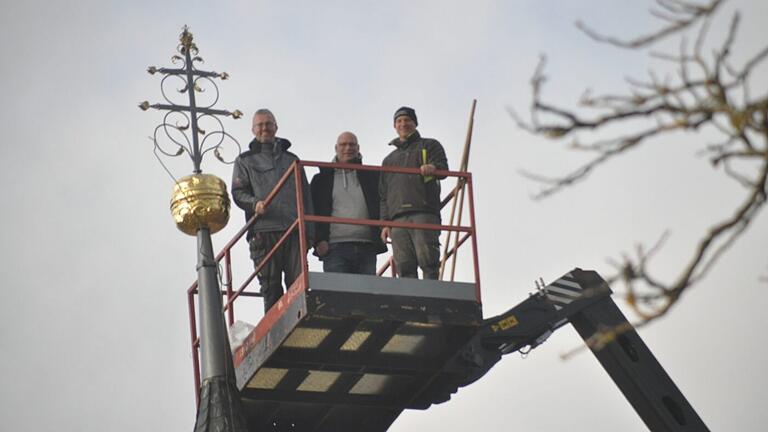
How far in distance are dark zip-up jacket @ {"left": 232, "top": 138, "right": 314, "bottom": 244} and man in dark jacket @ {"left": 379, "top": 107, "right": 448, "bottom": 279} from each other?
2.87 feet

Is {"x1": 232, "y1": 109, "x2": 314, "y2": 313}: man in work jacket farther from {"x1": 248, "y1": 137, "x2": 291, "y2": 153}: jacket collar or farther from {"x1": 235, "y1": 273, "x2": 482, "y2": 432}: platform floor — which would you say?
{"x1": 235, "y1": 273, "x2": 482, "y2": 432}: platform floor

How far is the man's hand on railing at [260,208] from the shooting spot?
1564 cm

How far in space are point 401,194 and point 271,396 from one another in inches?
114

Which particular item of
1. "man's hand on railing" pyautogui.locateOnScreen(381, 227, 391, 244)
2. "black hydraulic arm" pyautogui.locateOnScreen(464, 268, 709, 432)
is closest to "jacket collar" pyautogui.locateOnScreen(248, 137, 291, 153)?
"man's hand on railing" pyautogui.locateOnScreen(381, 227, 391, 244)

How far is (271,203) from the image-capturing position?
15.9m

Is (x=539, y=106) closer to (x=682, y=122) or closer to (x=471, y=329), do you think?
(x=682, y=122)

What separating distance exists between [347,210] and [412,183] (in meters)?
0.78

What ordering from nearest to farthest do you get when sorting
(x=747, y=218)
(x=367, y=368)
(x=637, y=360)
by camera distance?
(x=747, y=218) < (x=367, y=368) < (x=637, y=360)

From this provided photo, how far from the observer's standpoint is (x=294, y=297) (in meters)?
15.1

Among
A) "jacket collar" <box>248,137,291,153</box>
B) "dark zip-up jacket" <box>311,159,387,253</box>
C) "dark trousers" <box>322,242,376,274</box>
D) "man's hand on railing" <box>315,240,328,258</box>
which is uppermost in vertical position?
"jacket collar" <box>248,137,291,153</box>

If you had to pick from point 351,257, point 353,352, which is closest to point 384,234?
point 351,257

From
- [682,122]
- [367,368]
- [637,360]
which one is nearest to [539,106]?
[682,122]

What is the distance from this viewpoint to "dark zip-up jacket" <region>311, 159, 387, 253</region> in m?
15.9

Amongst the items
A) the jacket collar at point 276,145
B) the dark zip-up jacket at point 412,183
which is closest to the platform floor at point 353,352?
the dark zip-up jacket at point 412,183
